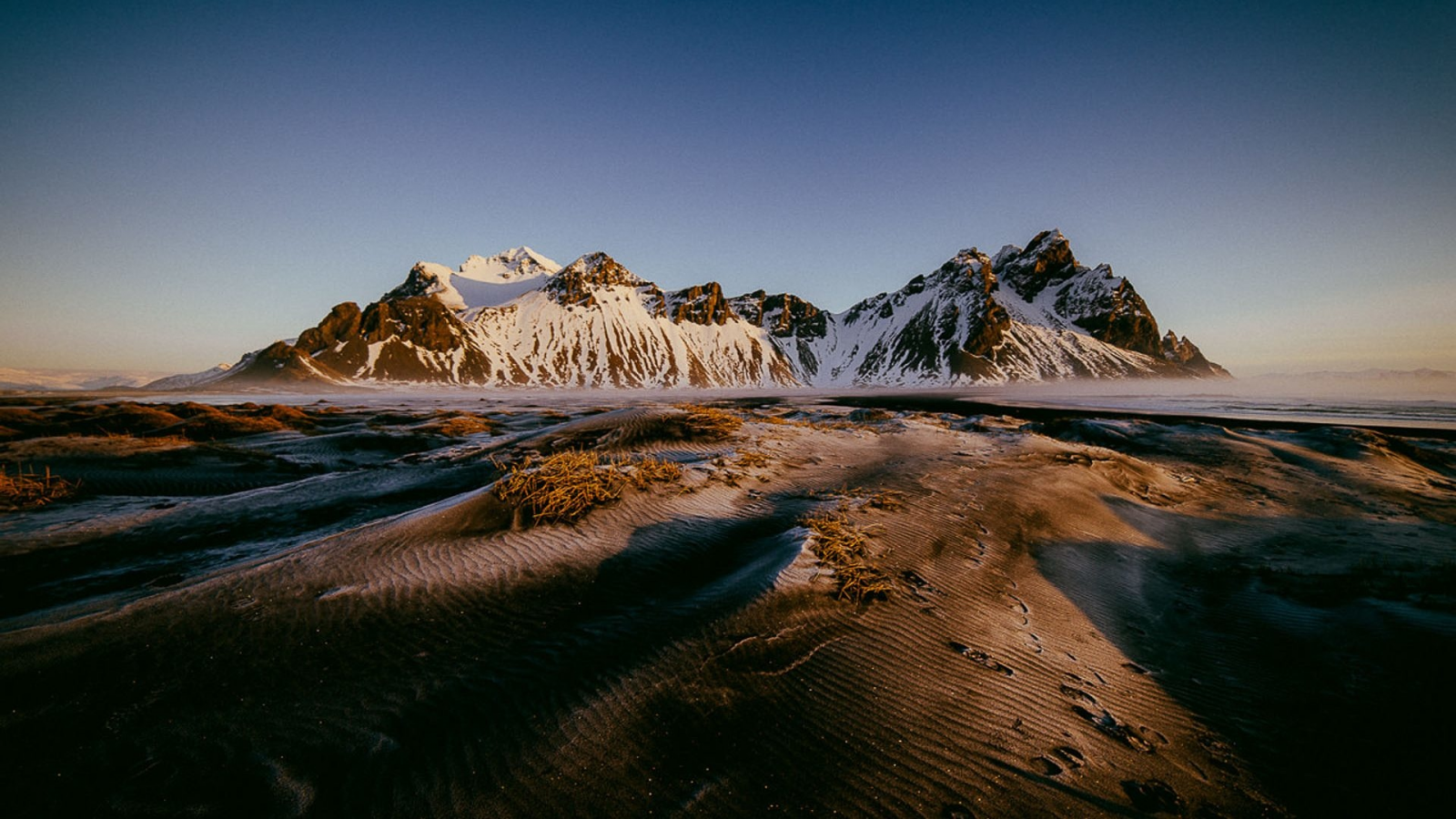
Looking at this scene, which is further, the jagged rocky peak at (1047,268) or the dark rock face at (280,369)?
the jagged rocky peak at (1047,268)

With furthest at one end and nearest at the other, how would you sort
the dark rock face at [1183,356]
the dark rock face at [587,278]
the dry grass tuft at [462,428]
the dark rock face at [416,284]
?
the dark rock face at [1183,356]
the dark rock face at [416,284]
the dark rock face at [587,278]
the dry grass tuft at [462,428]

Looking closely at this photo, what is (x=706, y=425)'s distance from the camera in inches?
414

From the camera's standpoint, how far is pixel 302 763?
→ 2.07 metres

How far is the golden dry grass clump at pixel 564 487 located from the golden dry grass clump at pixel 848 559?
8.16ft

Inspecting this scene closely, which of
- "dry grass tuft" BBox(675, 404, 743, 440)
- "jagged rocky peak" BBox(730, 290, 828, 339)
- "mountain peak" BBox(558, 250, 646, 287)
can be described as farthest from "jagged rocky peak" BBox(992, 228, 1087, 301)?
"dry grass tuft" BBox(675, 404, 743, 440)

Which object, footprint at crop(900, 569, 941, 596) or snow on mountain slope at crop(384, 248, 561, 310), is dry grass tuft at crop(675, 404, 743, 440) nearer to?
footprint at crop(900, 569, 941, 596)

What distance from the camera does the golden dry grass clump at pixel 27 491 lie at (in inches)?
242

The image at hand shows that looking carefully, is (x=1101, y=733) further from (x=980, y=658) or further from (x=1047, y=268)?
(x=1047, y=268)

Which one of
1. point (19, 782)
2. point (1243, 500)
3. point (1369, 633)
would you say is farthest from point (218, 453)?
point (1243, 500)

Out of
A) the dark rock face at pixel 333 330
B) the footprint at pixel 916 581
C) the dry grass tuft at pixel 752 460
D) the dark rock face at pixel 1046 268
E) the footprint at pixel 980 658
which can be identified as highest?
the dark rock face at pixel 1046 268

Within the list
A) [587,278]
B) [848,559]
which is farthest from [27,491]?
[587,278]

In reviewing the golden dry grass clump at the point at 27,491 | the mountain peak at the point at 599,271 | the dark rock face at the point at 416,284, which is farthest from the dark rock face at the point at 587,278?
the golden dry grass clump at the point at 27,491

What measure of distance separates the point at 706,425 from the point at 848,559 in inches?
259

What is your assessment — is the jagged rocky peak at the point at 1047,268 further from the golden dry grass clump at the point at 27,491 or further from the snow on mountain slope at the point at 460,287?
the golden dry grass clump at the point at 27,491
